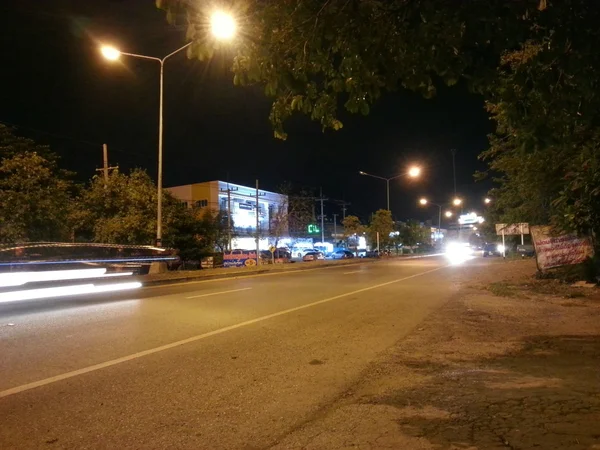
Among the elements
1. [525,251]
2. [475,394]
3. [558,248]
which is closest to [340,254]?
[525,251]

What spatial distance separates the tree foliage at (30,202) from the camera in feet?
77.4

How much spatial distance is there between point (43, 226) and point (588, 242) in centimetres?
2368

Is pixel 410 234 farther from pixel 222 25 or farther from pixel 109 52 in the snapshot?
pixel 222 25

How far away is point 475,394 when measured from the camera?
223 inches

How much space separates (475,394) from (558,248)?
15.1 meters

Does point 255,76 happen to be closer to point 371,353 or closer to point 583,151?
point 371,353

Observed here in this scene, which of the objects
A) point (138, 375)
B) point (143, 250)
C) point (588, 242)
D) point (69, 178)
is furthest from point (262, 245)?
point (138, 375)

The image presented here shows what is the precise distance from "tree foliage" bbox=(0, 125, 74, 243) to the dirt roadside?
20.7 m

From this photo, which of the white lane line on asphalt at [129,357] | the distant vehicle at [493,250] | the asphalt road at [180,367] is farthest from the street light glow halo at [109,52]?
the distant vehicle at [493,250]

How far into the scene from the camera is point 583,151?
39.9 feet

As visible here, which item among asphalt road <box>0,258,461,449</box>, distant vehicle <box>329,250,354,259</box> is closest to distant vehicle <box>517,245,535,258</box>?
distant vehicle <box>329,250,354,259</box>

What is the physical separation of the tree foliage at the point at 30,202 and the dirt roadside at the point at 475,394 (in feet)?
67.9

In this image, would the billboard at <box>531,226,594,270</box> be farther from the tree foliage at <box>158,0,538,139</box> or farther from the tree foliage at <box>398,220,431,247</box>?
the tree foliage at <box>398,220,431,247</box>

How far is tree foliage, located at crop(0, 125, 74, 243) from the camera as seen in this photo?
77.4 feet
